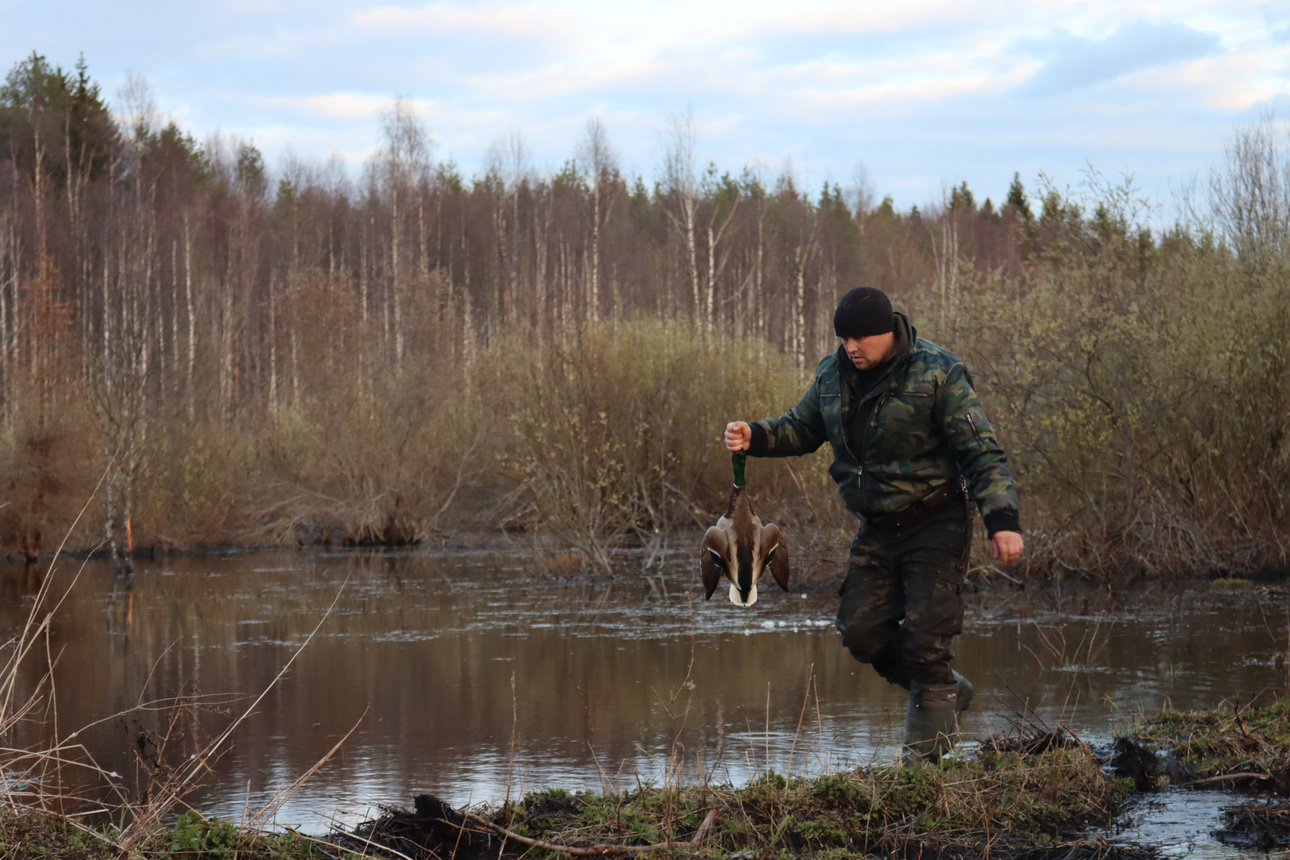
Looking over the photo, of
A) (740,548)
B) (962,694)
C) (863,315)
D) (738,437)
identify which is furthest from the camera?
(962,694)

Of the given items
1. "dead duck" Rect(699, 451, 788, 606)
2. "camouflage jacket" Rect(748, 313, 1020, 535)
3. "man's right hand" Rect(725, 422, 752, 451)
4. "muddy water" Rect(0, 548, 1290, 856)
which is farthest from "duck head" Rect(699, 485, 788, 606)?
"muddy water" Rect(0, 548, 1290, 856)

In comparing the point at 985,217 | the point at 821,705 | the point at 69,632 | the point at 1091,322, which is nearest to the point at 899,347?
the point at 821,705

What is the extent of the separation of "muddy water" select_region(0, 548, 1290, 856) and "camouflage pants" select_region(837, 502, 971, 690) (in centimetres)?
43

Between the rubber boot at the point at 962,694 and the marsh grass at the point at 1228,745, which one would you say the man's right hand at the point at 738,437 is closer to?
the rubber boot at the point at 962,694

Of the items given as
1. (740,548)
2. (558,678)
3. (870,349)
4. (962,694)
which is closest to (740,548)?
(740,548)

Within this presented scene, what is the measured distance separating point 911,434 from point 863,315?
1.80 ft

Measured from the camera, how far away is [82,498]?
22219 millimetres

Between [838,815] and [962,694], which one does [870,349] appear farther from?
[838,815]

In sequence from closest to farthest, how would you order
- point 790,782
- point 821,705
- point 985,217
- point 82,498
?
point 790,782
point 821,705
point 82,498
point 985,217

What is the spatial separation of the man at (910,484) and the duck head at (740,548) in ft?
1.21

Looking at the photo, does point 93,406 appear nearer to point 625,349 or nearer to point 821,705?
point 625,349

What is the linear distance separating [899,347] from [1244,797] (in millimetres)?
2278

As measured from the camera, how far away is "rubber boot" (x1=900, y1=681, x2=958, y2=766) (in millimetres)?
5656

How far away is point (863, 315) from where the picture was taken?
18.5 feet
